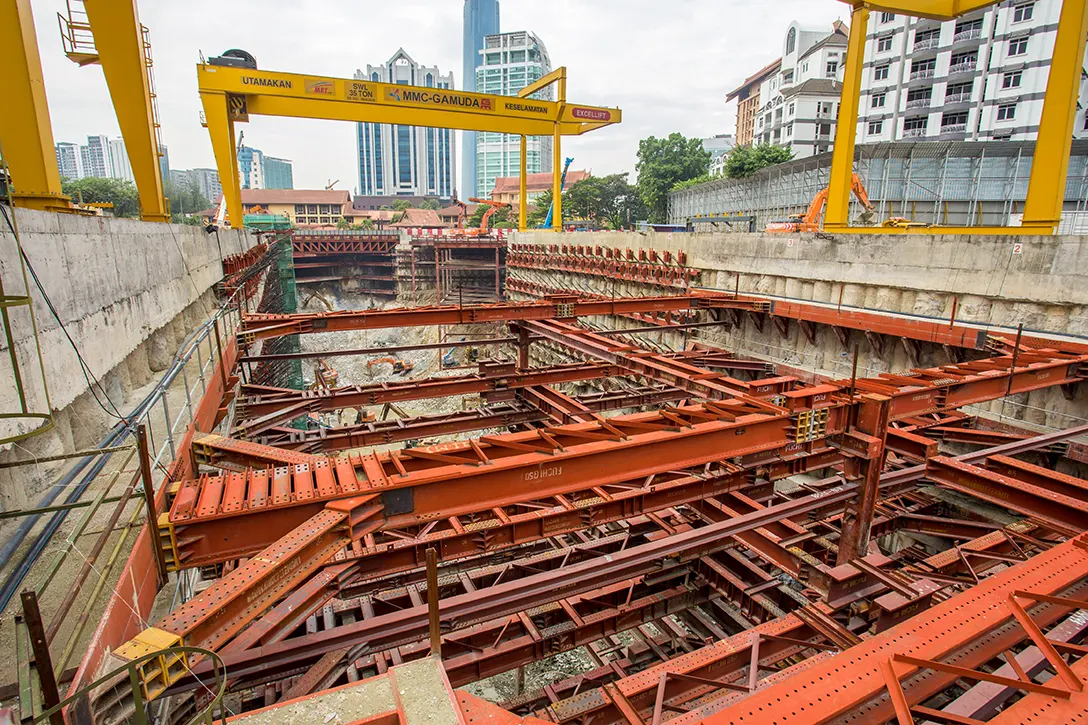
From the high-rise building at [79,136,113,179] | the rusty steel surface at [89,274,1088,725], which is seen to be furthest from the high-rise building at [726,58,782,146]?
the high-rise building at [79,136,113,179]

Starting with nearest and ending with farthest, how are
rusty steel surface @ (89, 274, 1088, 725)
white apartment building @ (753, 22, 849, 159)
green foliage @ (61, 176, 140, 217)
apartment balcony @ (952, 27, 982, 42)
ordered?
rusty steel surface @ (89, 274, 1088, 725)
apartment balcony @ (952, 27, 982, 42)
green foliage @ (61, 176, 140, 217)
white apartment building @ (753, 22, 849, 159)

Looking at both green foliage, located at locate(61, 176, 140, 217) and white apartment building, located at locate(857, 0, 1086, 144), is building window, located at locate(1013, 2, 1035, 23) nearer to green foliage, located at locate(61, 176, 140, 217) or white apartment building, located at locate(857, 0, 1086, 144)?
white apartment building, located at locate(857, 0, 1086, 144)

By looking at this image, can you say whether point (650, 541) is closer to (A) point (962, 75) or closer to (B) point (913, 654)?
(B) point (913, 654)

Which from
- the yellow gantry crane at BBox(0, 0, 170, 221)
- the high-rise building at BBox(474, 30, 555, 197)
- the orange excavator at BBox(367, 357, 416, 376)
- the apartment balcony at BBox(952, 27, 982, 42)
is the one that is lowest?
the orange excavator at BBox(367, 357, 416, 376)

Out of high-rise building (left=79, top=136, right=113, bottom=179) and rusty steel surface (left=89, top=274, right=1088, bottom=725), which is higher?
high-rise building (left=79, top=136, right=113, bottom=179)

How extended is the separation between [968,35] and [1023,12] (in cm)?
347

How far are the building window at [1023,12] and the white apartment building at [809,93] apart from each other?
695 inches

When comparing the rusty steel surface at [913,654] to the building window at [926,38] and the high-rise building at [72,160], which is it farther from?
the high-rise building at [72,160]

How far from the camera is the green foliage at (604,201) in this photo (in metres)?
61.3

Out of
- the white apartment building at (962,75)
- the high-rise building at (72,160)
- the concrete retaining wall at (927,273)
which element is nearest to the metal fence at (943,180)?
the white apartment building at (962,75)

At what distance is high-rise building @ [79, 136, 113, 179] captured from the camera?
140625 mm

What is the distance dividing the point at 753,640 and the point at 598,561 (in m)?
1.88

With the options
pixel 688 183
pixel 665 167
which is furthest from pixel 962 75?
pixel 665 167

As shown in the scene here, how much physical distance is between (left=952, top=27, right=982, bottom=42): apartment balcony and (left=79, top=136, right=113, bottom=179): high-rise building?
560 feet
